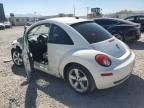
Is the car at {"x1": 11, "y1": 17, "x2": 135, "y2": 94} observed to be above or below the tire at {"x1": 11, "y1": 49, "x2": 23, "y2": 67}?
above

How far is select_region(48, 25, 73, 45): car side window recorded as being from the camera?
4709 millimetres

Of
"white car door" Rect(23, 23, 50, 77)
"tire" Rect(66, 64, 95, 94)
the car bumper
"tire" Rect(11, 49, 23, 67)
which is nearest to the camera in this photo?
the car bumper

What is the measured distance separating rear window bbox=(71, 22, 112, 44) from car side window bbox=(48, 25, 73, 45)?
30cm

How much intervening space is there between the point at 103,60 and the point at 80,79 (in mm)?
727

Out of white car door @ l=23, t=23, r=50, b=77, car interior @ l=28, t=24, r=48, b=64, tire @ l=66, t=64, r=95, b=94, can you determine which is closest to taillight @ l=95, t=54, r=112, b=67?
tire @ l=66, t=64, r=95, b=94

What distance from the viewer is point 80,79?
449 cm

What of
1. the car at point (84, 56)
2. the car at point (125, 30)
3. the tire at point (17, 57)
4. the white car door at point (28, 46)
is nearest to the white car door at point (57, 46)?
the car at point (84, 56)

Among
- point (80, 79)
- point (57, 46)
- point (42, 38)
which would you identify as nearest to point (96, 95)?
point (80, 79)

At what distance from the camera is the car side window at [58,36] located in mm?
4709

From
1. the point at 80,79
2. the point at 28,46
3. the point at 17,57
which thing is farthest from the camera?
the point at 17,57

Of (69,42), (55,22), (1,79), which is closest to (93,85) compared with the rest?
(69,42)

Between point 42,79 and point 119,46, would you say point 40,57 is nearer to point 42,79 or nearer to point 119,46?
point 42,79

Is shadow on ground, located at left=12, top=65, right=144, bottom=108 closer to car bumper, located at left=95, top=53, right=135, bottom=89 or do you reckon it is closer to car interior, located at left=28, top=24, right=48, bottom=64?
car bumper, located at left=95, top=53, right=135, bottom=89

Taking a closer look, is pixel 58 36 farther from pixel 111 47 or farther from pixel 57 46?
pixel 111 47
